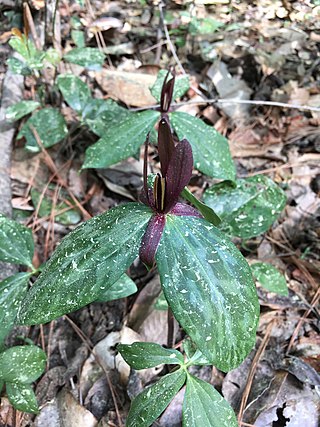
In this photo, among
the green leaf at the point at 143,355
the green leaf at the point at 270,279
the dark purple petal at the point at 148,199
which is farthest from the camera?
the green leaf at the point at 270,279

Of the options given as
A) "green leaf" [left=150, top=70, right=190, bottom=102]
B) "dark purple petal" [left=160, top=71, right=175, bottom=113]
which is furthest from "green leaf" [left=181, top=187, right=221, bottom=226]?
"green leaf" [left=150, top=70, right=190, bottom=102]

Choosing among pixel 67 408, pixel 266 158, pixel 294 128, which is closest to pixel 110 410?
pixel 67 408

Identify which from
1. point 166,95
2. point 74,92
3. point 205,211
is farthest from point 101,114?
point 205,211

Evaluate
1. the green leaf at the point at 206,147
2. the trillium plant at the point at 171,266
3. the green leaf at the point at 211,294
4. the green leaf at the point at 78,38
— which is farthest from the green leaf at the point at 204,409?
the green leaf at the point at 78,38

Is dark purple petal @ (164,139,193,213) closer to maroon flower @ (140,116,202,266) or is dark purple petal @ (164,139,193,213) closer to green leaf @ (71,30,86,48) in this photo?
maroon flower @ (140,116,202,266)

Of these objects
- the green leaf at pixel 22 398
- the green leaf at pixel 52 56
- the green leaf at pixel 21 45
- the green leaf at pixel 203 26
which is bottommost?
the green leaf at pixel 22 398

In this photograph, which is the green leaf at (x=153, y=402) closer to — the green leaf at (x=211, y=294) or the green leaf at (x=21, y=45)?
the green leaf at (x=211, y=294)

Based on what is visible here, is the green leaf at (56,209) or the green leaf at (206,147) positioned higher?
the green leaf at (206,147)
